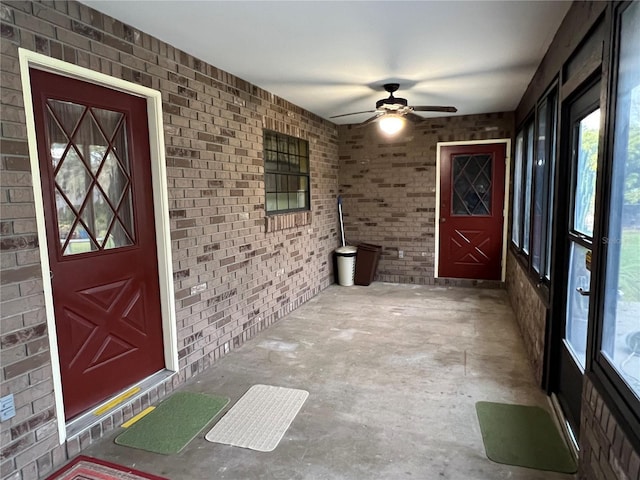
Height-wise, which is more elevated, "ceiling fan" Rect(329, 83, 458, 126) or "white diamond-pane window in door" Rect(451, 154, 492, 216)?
"ceiling fan" Rect(329, 83, 458, 126)

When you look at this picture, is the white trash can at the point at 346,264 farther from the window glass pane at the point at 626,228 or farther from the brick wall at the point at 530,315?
the window glass pane at the point at 626,228

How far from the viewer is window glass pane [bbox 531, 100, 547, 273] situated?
344cm

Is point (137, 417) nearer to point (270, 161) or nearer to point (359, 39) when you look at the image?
point (270, 161)

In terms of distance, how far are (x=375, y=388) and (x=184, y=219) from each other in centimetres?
195

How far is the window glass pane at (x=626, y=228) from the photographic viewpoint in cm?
149

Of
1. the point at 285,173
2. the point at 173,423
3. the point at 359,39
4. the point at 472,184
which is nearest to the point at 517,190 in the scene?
the point at 472,184

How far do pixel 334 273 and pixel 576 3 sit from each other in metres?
4.70

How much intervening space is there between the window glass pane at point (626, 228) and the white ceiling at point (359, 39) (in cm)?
103

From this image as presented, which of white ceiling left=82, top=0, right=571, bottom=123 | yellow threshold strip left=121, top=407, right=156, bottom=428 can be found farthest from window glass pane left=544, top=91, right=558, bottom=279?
yellow threshold strip left=121, top=407, right=156, bottom=428

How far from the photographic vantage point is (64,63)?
7.12ft

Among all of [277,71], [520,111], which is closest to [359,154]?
[520,111]

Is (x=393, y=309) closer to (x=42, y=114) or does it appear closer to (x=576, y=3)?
(x=576, y=3)

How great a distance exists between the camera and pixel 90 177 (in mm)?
2424

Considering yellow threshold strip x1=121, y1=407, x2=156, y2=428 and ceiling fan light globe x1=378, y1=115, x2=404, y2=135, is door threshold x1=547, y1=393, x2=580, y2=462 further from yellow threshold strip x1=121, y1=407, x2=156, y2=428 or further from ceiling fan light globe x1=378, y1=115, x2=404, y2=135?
ceiling fan light globe x1=378, y1=115, x2=404, y2=135
